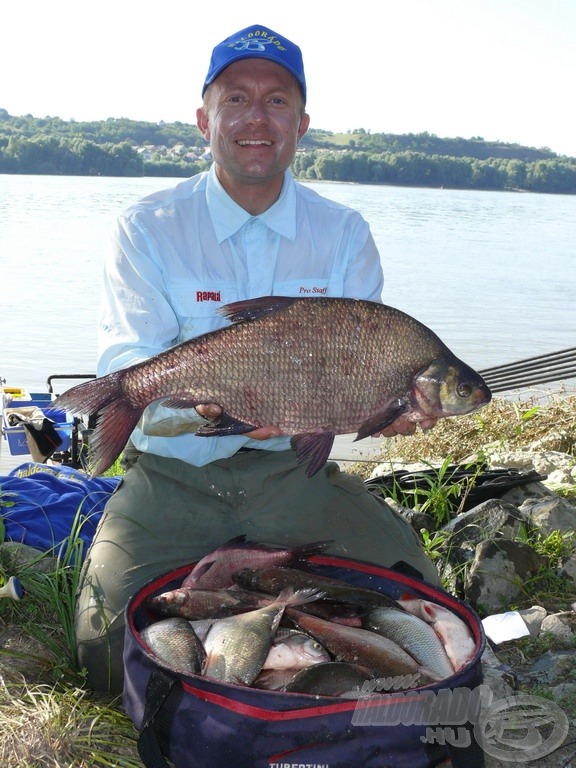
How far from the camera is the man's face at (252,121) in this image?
338cm

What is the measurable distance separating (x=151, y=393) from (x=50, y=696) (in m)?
0.91

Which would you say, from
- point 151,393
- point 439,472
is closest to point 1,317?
point 439,472

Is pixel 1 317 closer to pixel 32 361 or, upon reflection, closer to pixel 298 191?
pixel 32 361

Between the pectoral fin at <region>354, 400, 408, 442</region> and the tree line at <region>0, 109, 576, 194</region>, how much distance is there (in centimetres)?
4211

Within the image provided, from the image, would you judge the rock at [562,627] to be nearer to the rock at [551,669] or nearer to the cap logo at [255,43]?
the rock at [551,669]

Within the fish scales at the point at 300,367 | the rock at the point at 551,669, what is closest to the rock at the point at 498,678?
the rock at the point at 551,669

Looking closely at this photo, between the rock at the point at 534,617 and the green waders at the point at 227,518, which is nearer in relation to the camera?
the green waders at the point at 227,518

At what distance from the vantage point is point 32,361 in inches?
411

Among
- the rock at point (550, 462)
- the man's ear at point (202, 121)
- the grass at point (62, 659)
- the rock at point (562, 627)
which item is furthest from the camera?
the rock at point (550, 462)

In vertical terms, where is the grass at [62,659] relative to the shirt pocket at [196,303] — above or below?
below

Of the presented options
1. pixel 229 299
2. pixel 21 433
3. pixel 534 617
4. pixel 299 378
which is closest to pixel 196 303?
pixel 229 299

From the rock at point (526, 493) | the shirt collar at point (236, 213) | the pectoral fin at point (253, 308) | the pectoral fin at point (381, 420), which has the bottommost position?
the rock at point (526, 493)

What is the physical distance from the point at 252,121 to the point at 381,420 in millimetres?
1258

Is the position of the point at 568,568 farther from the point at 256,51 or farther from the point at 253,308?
the point at 256,51
